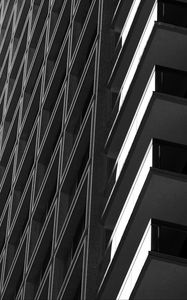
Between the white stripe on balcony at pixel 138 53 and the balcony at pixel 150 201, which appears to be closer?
the balcony at pixel 150 201

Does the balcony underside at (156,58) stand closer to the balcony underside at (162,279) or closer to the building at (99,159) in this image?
the building at (99,159)

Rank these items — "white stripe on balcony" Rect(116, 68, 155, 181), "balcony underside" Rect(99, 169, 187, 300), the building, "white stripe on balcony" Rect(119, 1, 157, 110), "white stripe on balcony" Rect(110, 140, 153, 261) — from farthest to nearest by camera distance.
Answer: "white stripe on balcony" Rect(119, 1, 157, 110) → "white stripe on balcony" Rect(116, 68, 155, 181) → "white stripe on balcony" Rect(110, 140, 153, 261) → the building → "balcony underside" Rect(99, 169, 187, 300)

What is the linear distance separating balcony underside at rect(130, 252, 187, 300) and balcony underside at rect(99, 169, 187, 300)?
219cm

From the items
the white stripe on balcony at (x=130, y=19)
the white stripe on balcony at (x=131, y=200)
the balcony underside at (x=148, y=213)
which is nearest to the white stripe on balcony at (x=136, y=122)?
the white stripe on balcony at (x=131, y=200)

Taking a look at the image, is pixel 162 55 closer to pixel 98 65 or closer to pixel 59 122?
pixel 98 65

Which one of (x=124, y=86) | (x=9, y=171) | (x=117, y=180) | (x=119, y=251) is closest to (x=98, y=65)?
(x=124, y=86)

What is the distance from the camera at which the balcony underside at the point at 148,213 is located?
31891 mm

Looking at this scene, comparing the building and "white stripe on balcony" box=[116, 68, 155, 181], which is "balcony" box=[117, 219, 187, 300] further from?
"white stripe on balcony" box=[116, 68, 155, 181]

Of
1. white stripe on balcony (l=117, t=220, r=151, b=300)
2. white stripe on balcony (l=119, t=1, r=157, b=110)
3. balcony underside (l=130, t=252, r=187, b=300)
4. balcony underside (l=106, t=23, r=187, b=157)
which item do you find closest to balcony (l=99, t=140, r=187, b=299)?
white stripe on balcony (l=117, t=220, r=151, b=300)

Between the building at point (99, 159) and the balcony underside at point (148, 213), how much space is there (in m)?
0.03

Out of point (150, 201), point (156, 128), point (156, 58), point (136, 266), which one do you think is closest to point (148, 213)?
point (150, 201)

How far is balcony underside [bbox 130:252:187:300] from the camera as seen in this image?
2995 cm

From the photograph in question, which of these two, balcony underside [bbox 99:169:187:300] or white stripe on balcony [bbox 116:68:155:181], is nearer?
balcony underside [bbox 99:169:187:300]

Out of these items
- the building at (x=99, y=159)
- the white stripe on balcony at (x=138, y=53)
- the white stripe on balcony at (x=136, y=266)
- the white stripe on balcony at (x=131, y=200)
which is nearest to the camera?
the white stripe on balcony at (x=136, y=266)
